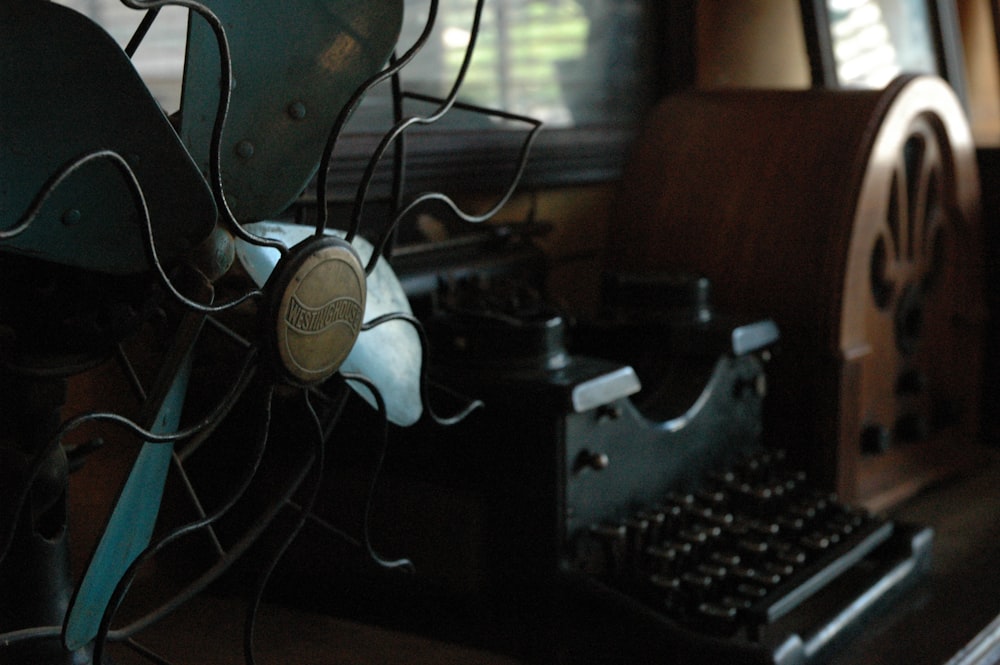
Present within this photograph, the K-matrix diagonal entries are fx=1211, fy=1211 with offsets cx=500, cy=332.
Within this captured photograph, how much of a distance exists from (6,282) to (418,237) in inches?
44.1

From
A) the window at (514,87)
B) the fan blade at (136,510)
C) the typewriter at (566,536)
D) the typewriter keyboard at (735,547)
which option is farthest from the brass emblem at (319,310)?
the window at (514,87)

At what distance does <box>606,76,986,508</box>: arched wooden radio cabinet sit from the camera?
2.02 metres

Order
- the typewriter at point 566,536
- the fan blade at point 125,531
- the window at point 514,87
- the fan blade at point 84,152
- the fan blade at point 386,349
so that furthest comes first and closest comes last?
1. the window at point 514,87
2. the typewriter at point 566,536
3. the fan blade at point 386,349
4. the fan blade at point 125,531
5. the fan blade at point 84,152

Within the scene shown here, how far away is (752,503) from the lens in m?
1.75

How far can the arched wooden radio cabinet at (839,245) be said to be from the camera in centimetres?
202

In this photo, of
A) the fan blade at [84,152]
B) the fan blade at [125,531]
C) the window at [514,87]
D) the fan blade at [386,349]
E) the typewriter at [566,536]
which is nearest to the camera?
Answer: the fan blade at [84,152]

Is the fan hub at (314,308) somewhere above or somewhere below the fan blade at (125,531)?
above

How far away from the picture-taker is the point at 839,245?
199cm

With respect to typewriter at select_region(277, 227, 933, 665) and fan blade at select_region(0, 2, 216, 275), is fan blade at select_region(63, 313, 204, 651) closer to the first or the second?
fan blade at select_region(0, 2, 216, 275)

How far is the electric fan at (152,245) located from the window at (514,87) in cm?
72

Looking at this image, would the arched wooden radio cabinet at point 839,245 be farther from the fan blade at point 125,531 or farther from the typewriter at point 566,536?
the fan blade at point 125,531

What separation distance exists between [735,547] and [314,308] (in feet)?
2.89

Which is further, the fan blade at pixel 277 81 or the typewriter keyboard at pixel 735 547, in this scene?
the typewriter keyboard at pixel 735 547

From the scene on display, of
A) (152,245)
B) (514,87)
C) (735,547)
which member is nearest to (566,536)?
(735,547)
